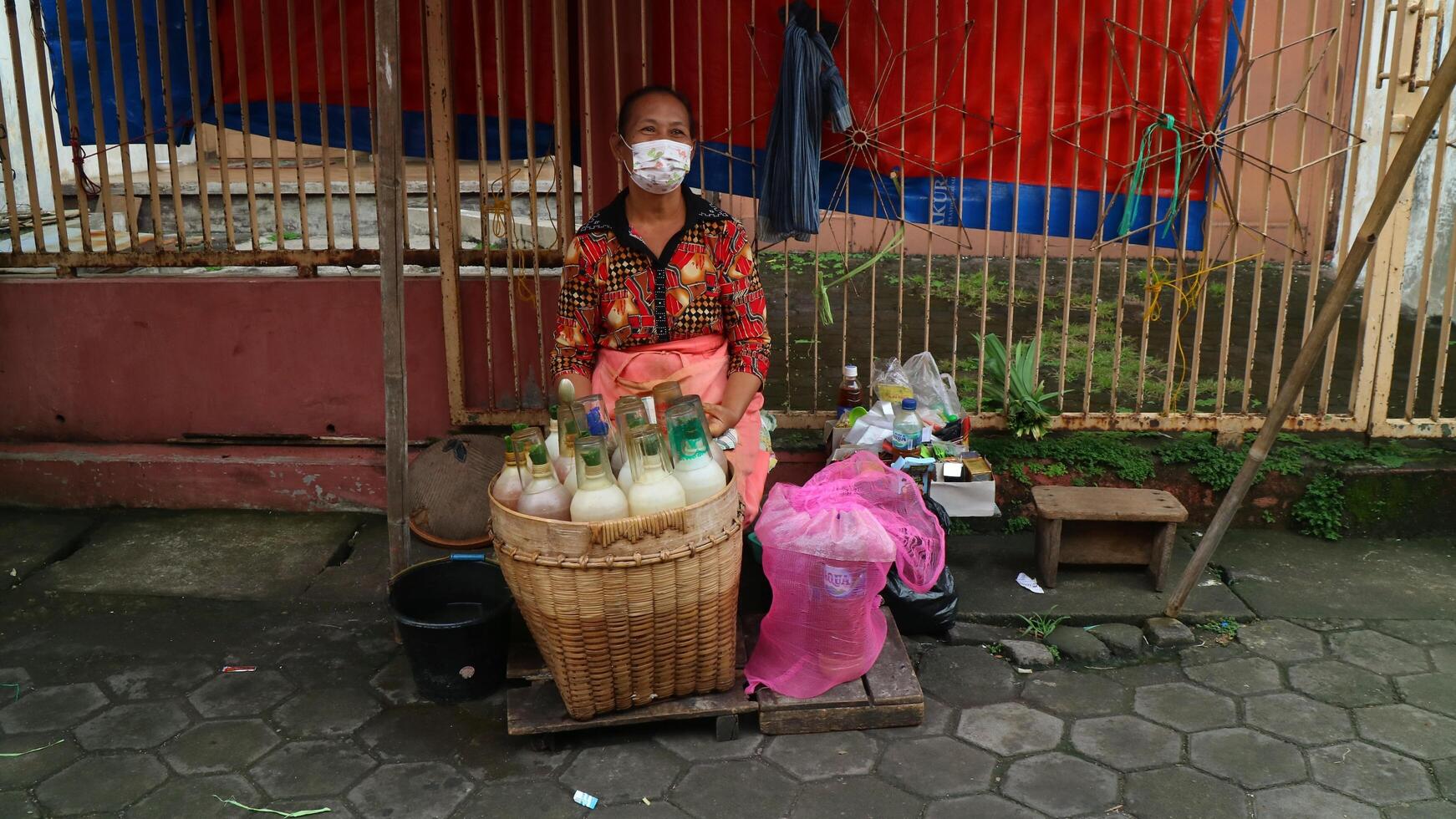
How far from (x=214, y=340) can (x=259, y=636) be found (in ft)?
5.14

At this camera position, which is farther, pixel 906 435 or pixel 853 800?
pixel 906 435

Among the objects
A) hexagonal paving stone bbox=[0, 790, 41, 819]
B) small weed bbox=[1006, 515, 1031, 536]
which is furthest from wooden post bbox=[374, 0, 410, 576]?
small weed bbox=[1006, 515, 1031, 536]

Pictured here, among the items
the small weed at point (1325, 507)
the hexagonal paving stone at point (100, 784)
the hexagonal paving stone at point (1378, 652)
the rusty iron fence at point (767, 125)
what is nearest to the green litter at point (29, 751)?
the hexagonal paving stone at point (100, 784)

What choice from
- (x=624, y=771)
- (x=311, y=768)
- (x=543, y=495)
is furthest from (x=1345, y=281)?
(x=311, y=768)

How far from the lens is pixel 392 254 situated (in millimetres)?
3420

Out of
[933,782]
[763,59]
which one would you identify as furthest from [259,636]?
[763,59]

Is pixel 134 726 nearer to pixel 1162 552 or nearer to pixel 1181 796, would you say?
pixel 1181 796

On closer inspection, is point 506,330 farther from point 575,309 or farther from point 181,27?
point 181,27

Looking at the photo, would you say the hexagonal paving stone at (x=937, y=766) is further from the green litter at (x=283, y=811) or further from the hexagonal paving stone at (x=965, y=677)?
the green litter at (x=283, y=811)

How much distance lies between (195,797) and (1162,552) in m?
3.23

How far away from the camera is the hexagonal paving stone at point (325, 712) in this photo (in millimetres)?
3312

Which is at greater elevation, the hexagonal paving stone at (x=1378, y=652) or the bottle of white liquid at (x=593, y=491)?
the bottle of white liquid at (x=593, y=491)

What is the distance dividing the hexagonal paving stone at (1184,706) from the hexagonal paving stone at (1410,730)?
1.20 feet

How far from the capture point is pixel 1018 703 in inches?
135
